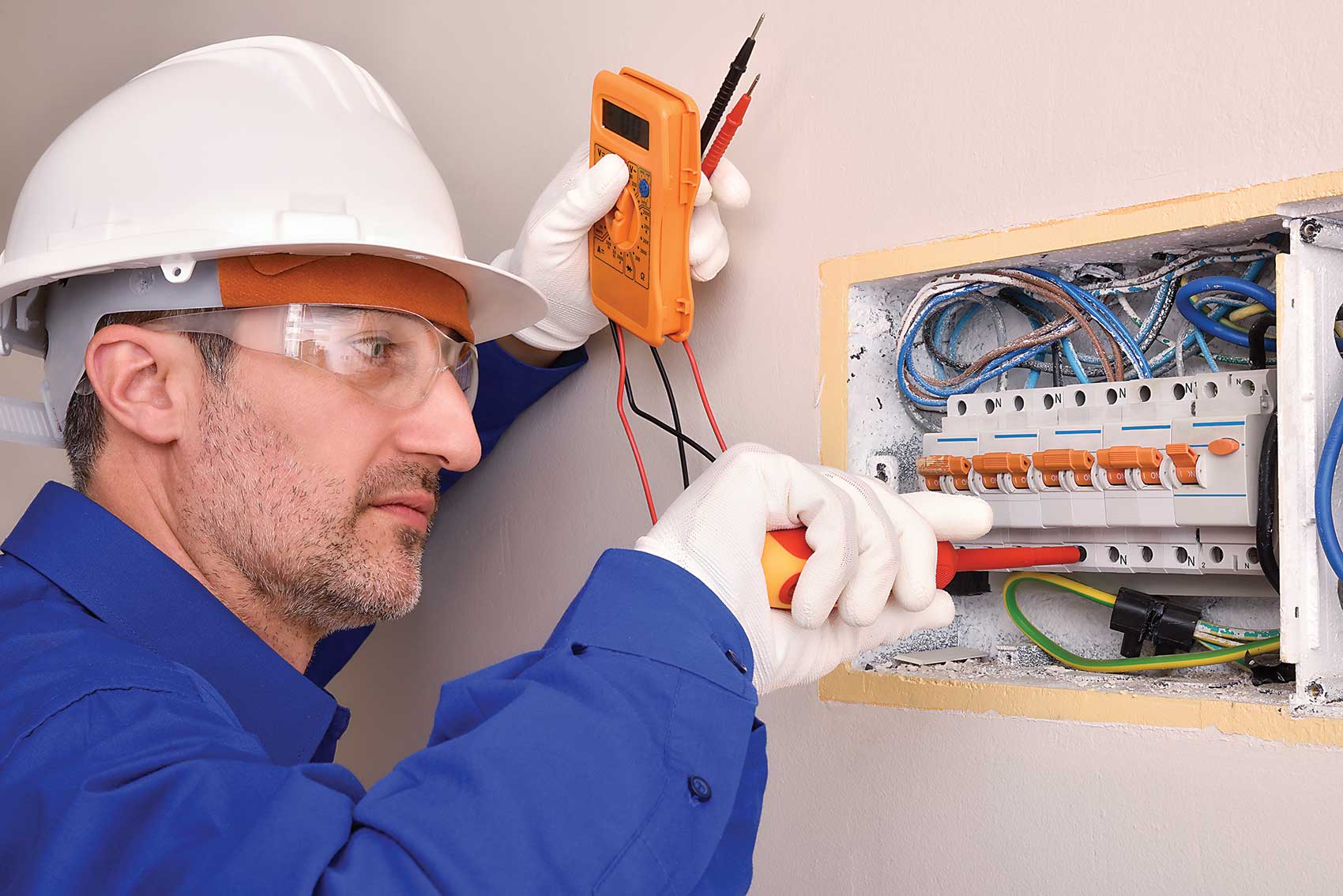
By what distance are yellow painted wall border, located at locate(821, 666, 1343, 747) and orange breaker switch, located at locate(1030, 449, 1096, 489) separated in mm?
192

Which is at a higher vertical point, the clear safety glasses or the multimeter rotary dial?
the multimeter rotary dial

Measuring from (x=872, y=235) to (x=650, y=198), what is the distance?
9.1 inches

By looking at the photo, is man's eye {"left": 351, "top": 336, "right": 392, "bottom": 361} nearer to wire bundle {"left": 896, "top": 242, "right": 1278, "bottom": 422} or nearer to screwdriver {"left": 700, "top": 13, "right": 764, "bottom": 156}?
screwdriver {"left": 700, "top": 13, "right": 764, "bottom": 156}

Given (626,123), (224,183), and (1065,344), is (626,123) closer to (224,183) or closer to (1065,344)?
(224,183)

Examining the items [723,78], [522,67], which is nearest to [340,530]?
[723,78]

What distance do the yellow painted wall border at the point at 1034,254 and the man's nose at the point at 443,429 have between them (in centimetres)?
37

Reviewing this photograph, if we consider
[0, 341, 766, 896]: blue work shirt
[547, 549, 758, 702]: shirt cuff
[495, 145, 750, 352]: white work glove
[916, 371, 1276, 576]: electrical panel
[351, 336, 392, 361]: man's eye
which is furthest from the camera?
[495, 145, 750, 352]: white work glove

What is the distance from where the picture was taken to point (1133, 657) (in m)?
0.99

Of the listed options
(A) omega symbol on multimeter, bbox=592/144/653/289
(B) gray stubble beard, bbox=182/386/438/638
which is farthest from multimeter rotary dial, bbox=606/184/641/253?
(B) gray stubble beard, bbox=182/386/438/638

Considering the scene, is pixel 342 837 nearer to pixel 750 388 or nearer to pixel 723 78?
pixel 750 388

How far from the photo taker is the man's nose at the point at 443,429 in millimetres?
1035

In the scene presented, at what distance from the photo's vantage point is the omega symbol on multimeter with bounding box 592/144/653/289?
1082 mm

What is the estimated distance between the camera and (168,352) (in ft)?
3.20

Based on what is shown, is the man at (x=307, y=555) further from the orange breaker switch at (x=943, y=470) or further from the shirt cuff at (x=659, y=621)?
the orange breaker switch at (x=943, y=470)
